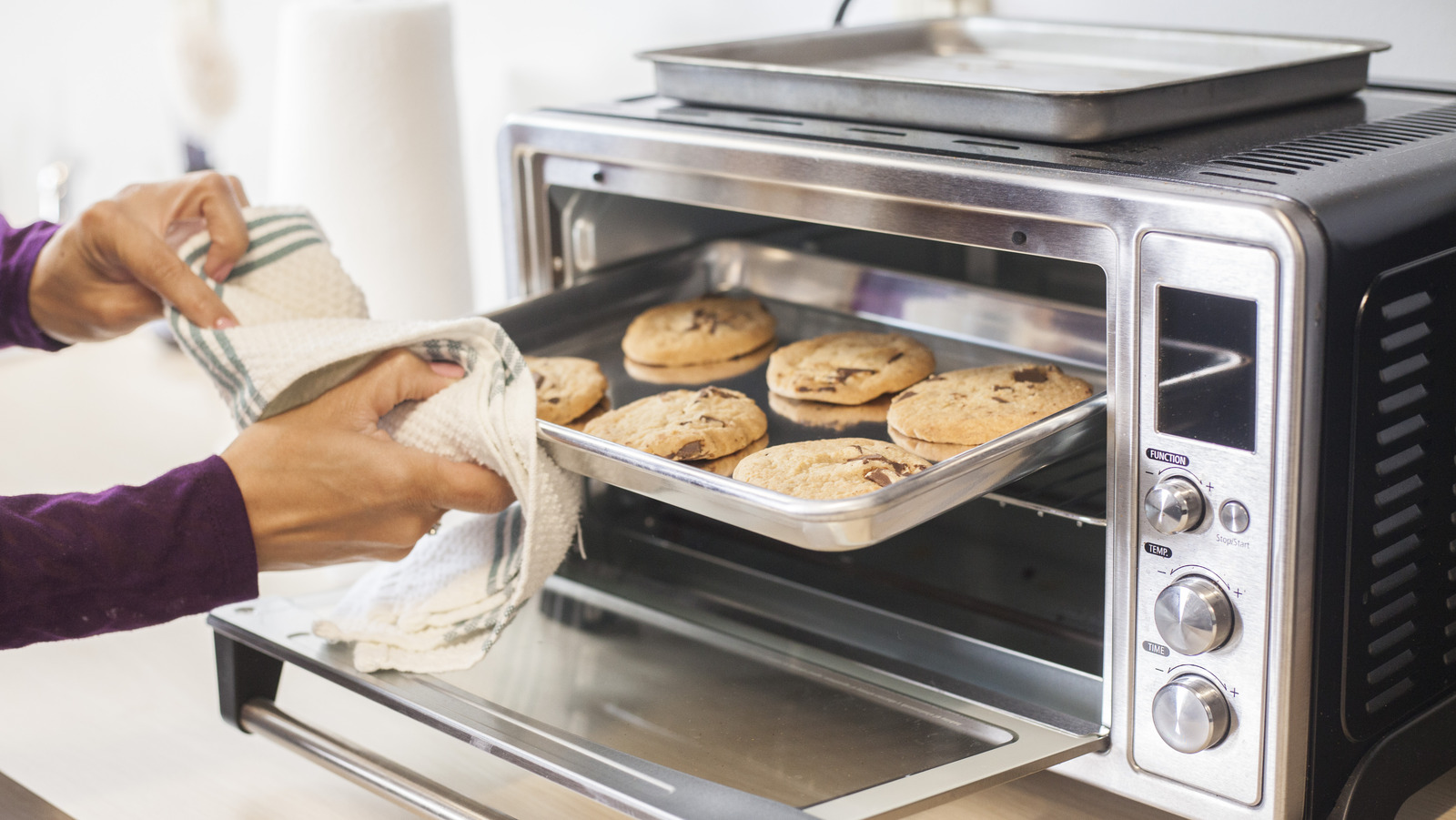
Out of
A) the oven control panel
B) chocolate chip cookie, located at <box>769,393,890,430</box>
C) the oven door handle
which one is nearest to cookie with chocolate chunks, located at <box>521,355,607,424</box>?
chocolate chip cookie, located at <box>769,393,890,430</box>

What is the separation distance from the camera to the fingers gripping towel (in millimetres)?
711

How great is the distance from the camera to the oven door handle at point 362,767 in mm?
684

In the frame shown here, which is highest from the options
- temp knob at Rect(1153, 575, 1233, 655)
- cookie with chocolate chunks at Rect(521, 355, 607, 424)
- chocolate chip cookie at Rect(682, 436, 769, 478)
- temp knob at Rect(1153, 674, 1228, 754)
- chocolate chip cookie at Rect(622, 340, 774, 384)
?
cookie with chocolate chunks at Rect(521, 355, 607, 424)

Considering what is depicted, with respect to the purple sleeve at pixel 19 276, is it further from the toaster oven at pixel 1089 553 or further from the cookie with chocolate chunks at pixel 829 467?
the cookie with chocolate chunks at pixel 829 467

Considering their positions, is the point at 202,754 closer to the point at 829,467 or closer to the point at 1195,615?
the point at 829,467

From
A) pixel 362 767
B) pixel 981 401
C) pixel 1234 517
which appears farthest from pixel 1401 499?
pixel 362 767

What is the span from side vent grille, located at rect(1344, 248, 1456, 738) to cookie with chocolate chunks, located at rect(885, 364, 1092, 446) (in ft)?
0.59

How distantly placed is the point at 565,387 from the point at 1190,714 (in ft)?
1.39

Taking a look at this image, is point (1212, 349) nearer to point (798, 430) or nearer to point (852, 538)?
point (852, 538)

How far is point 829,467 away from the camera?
69 centimetres

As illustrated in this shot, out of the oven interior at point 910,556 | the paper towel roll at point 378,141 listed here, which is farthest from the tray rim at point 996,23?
the paper towel roll at point 378,141

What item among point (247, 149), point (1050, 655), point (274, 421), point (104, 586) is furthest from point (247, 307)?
point (247, 149)

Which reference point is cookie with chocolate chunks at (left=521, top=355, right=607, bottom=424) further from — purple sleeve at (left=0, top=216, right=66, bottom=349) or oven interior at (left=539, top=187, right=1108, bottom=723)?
purple sleeve at (left=0, top=216, right=66, bottom=349)

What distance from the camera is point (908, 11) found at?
1.14 m
